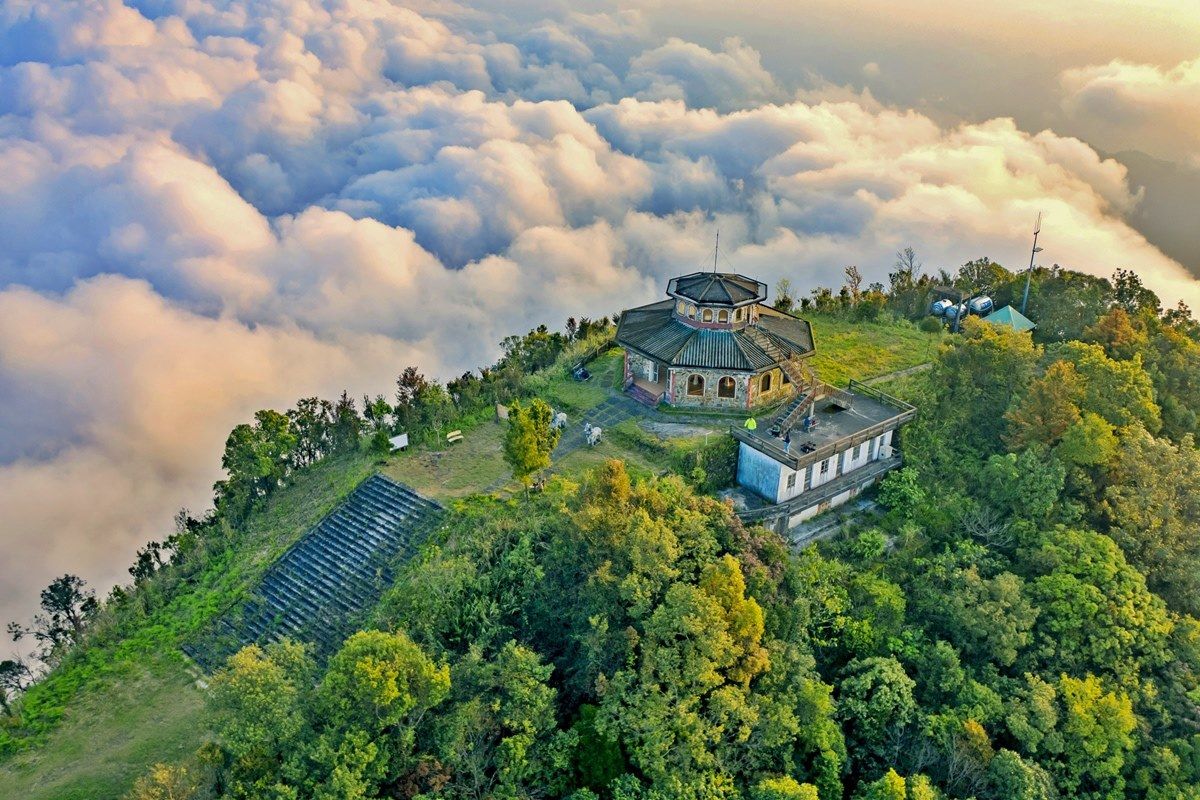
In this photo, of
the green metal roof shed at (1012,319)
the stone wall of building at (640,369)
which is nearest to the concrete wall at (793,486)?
the stone wall of building at (640,369)

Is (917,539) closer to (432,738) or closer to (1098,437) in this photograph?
(1098,437)

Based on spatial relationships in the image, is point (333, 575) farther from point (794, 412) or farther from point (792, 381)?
point (792, 381)

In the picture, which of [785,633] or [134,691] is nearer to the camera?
[785,633]

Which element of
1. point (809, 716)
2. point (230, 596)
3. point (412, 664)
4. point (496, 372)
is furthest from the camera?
point (496, 372)

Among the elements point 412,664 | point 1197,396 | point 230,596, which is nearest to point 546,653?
point 412,664

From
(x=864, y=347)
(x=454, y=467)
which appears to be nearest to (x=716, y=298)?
(x=864, y=347)

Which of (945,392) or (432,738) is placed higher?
(945,392)

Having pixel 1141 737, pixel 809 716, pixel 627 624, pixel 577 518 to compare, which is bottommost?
pixel 1141 737

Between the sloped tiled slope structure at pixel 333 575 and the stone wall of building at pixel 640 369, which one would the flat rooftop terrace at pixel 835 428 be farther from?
the sloped tiled slope structure at pixel 333 575
